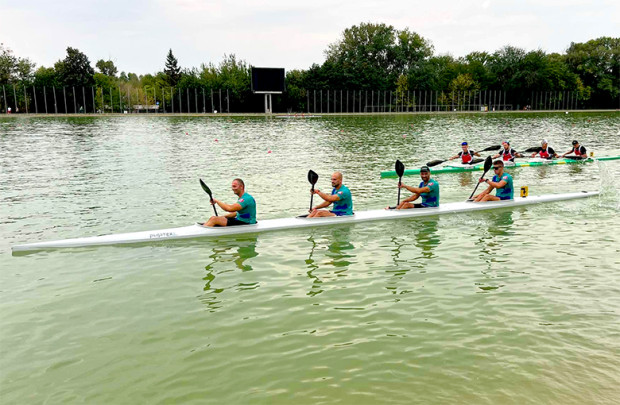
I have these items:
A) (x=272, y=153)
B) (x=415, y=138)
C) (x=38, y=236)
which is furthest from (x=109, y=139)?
(x=38, y=236)

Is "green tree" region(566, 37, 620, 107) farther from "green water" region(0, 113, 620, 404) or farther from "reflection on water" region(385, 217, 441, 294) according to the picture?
"reflection on water" region(385, 217, 441, 294)

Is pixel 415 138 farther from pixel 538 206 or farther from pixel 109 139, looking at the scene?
pixel 538 206

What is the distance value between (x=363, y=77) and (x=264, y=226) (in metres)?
102

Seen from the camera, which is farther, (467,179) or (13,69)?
(13,69)

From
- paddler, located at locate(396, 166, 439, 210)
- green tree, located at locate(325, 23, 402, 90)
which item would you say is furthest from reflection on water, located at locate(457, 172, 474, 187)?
green tree, located at locate(325, 23, 402, 90)

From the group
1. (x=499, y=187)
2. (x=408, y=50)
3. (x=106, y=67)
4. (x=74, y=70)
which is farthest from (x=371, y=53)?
(x=499, y=187)

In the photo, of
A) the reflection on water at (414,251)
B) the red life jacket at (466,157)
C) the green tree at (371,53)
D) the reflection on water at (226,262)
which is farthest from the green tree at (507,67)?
the reflection on water at (226,262)

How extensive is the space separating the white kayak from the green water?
27 cm

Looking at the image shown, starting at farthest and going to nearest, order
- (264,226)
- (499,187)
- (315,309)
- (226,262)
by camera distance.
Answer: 1. (499,187)
2. (264,226)
3. (226,262)
4. (315,309)

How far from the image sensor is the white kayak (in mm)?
12961

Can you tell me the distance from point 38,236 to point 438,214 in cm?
1143

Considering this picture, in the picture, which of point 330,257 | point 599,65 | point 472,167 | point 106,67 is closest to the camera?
point 330,257

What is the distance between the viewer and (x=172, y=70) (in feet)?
364

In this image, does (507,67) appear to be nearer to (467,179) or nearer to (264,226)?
(467,179)
